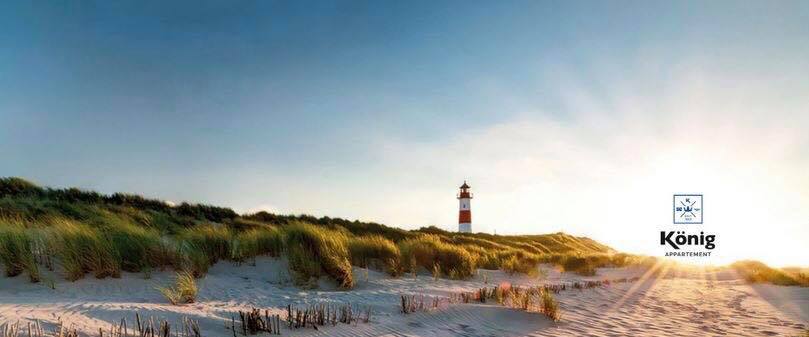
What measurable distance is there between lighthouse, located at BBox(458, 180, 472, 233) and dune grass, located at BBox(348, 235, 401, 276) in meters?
38.3

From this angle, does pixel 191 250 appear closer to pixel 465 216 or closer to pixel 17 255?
pixel 17 255

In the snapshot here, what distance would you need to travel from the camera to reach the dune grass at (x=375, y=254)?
1206 centimetres

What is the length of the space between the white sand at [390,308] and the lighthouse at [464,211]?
3898 cm

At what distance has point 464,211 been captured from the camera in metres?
52.3

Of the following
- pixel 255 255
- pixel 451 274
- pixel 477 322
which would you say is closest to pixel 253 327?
pixel 477 322

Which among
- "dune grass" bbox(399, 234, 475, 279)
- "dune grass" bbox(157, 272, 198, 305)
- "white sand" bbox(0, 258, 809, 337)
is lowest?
"white sand" bbox(0, 258, 809, 337)

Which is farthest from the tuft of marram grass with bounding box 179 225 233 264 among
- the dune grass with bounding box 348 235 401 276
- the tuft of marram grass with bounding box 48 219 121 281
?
the dune grass with bounding box 348 235 401 276

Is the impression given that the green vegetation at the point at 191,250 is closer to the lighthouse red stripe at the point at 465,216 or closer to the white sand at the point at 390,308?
the white sand at the point at 390,308

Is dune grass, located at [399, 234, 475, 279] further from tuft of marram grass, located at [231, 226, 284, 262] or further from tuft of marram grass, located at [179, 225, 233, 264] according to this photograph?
tuft of marram grass, located at [179, 225, 233, 264]

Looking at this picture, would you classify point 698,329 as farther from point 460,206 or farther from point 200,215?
point 460,206

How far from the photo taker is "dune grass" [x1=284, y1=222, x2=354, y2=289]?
10.1m

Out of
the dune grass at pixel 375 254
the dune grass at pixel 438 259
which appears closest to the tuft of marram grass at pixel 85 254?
the dune grass at pixel 375 254

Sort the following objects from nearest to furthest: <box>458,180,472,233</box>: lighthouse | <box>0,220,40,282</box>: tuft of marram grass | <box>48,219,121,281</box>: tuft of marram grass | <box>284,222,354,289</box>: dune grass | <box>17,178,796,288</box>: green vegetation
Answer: <box>0,220,40,282</box>: tuft of marram grass
<box>48,219,121,281</box>: tuft of marram grass
<box>17,178,796,288</box>: green vegetation
<box>284,222,354,289</box>: dune grass
<box>458,180,472,233</box>: lighthouse

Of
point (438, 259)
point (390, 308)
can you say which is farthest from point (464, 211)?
point (390, 308)
